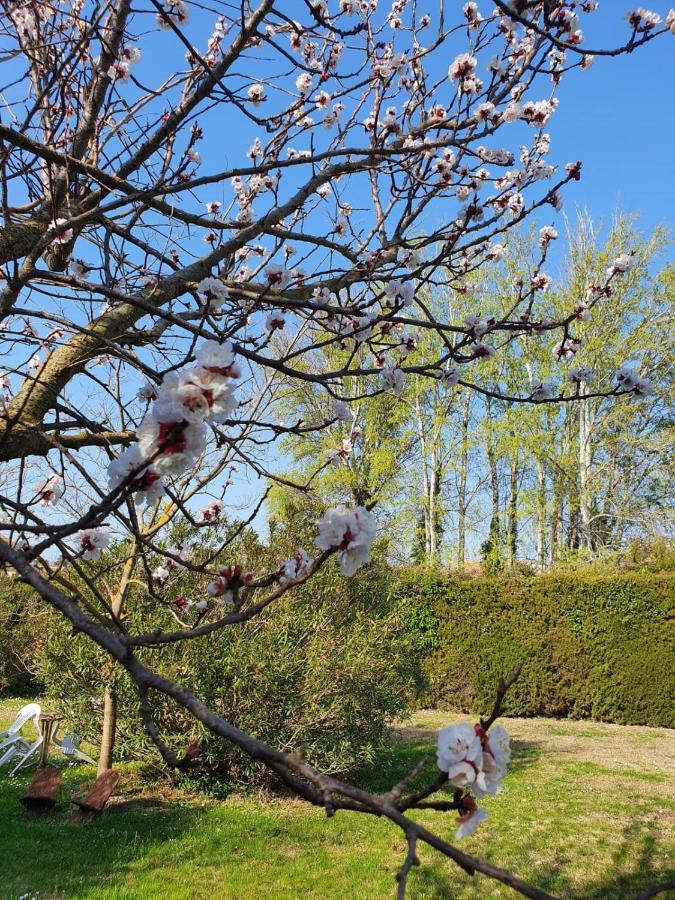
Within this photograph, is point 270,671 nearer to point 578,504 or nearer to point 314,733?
point 314,733

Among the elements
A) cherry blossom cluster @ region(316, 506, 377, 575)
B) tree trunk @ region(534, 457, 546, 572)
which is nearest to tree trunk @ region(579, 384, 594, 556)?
tree trunk @ region(534, 457, 546, 572)

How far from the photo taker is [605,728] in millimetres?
10242

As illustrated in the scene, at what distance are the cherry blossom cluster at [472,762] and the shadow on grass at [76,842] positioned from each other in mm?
3646

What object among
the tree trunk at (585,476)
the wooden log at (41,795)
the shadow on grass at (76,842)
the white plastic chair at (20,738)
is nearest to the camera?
the shadow on grass at (76,842)

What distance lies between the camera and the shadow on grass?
389 centimetres

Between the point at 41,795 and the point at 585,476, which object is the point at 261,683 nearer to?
the point at 41,795

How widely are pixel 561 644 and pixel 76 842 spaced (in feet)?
28.3

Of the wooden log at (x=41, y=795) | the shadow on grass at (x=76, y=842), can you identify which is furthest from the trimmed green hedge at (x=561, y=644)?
Answer: the wooden log at (x=41, y=795)

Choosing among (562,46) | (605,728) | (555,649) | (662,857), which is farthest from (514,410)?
(562,46)

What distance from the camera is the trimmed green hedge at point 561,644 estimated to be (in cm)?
1069

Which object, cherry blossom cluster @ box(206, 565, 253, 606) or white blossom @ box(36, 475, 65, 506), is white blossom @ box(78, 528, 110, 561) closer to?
white blossom @ box(36, 475, 65, 506)

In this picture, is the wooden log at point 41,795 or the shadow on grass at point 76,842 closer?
the shadow on grass at point 76,842

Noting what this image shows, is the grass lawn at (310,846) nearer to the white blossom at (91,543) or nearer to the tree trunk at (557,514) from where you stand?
the white blossom at (91,543)

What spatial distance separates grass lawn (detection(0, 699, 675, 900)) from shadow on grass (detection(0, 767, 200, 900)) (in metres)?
0.01
